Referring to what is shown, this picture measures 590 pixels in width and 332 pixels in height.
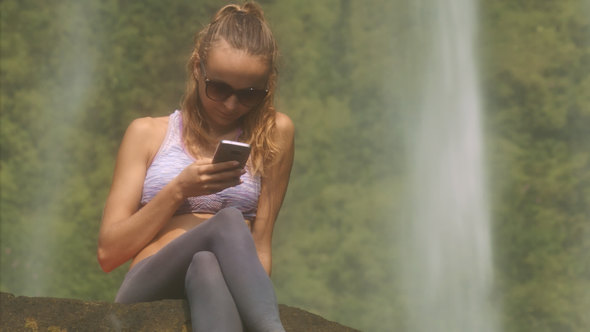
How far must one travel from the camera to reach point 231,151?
2586 millimetres

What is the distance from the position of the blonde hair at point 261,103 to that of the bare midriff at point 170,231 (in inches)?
10.6

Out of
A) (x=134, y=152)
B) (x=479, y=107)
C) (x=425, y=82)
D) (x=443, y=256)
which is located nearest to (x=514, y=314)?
(x=443, y=256)

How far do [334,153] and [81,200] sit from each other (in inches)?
83.2

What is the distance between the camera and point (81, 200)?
263 inches

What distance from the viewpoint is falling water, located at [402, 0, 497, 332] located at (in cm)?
635

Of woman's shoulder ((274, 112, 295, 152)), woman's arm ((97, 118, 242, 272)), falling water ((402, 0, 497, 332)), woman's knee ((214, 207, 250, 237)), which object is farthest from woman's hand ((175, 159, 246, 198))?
falling water ((402, 0, 497, 332))

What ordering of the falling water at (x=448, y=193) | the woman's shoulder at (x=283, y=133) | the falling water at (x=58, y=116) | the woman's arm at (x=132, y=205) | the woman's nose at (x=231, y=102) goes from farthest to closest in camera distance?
1. the falling water at (x=58, y=116)
2. the falling water at (x=448, y=193)
3. the woman's shoulder at (x=283, y=133)
4. the woman's nose at (x=231, y=102)
5. the woman's arm at (x=132, y=205)

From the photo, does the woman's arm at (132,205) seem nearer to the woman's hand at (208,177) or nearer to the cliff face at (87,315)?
the woman's hand at (208,177)

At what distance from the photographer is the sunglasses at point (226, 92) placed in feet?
9.55

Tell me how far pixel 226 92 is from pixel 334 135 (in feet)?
12.9

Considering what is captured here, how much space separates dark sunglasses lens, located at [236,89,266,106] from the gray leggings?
0.50 metres

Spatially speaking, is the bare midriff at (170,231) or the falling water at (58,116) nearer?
the bare midriff at (170,231)

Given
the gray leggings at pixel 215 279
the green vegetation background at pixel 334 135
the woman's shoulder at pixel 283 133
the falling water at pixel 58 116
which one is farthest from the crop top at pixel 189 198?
the falling water at pixel 58 116

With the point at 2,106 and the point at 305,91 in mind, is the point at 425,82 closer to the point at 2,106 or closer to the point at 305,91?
the point at 305,91
